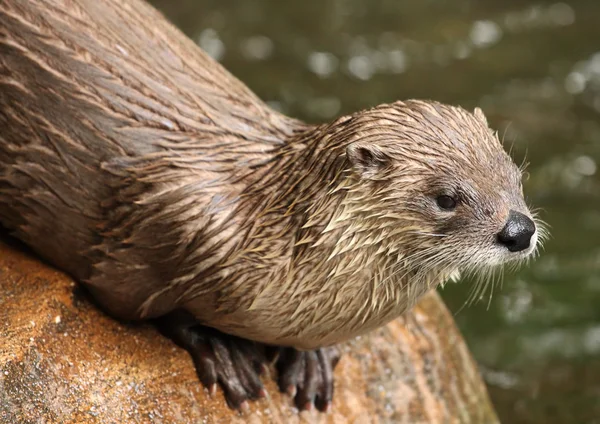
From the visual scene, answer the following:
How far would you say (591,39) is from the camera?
589 centimetres

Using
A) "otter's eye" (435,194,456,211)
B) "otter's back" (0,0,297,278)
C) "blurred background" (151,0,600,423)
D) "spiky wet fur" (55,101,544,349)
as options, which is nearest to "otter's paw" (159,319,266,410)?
"spiky wet fur" (55,101,544,349)

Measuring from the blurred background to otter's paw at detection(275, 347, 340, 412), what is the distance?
149 centimetres

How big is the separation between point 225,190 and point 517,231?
0.70 meters

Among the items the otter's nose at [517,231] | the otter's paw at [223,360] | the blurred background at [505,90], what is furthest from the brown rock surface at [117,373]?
the blurred background at [505,90]

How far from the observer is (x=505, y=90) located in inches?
Answer: 213

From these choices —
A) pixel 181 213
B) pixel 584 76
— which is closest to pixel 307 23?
pixel 584 76

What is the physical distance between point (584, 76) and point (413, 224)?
379 centimetres

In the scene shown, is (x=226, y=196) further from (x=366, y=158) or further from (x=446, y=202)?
(x=446, y=202)

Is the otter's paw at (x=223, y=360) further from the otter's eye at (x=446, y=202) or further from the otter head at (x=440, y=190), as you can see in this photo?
the otter's eye at (x=446, y=202)

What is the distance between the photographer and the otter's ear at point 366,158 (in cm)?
213

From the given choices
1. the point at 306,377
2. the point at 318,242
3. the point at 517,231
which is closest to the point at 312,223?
the point at 318,242

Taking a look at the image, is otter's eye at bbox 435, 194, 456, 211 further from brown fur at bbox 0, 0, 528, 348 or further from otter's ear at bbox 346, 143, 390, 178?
otter's ear at bbox 346, 143, 390, 178

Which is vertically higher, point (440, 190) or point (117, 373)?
point (440, 190)

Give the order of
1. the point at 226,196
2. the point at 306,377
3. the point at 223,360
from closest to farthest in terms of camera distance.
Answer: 1. the point at 226,196
2. the point at 223,360
3. the point at 306,377
